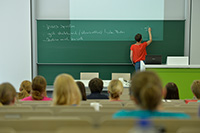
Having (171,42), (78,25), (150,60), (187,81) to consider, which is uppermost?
(78,25)

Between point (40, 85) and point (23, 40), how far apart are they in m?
4.67

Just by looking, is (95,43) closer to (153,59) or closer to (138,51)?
(138,51)

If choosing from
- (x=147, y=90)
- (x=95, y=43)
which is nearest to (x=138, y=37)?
(x=95, y=43)

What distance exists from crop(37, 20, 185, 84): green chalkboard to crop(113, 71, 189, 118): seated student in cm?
587

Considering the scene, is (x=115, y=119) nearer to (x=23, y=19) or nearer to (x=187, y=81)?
(x=187, y=81)

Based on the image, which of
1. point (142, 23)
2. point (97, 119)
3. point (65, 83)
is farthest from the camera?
point (142, 23)

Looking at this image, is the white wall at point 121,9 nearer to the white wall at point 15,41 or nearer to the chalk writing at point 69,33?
the chalk writing at point 69,33

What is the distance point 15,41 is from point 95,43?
8.00ft

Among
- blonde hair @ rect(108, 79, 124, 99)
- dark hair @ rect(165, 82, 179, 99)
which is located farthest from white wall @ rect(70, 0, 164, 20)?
blonde hair @ rect(108, 79, 124, 99)

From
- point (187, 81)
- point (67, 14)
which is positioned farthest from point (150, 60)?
point (67, 14)

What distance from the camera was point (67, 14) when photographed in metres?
7.55

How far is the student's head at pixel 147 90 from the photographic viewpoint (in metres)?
1.59

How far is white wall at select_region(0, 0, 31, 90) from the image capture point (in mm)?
7578

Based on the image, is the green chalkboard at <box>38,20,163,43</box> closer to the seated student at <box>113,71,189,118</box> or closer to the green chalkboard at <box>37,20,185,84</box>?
the green chalkboard at <box>37,20,185,84</box>
